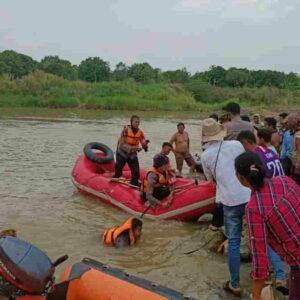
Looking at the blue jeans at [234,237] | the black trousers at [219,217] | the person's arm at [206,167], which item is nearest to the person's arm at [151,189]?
the black trousers at [219,217]

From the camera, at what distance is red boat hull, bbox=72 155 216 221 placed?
7.37 m

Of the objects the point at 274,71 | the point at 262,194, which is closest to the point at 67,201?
the point at 262,194

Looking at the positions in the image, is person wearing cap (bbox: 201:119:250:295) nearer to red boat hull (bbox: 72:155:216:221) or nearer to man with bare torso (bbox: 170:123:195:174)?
red boat hull (bbox: 72:155:216:221)

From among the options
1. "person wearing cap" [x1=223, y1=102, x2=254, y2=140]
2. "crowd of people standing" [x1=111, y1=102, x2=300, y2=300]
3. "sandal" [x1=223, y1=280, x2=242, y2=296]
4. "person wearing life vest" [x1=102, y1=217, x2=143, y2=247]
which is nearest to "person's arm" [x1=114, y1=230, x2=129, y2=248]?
"person wearing life vest" [x1=102, y1=217, x2=143, y2=247]

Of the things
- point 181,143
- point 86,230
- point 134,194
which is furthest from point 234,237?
point 181,143

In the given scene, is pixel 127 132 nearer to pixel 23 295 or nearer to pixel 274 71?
pixel 23 295

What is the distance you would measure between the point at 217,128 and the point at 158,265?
6.37ft

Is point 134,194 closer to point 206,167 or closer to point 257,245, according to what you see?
Result: point 206,167

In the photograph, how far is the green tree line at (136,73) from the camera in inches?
2261

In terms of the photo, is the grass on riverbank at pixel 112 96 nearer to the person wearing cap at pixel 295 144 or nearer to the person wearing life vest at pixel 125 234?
the person wearing cap at pixel 295 144

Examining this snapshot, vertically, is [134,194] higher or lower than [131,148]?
lower

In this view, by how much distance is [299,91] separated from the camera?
52.4 meters

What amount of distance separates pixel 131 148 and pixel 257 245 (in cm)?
617

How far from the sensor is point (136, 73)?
2218 inches
